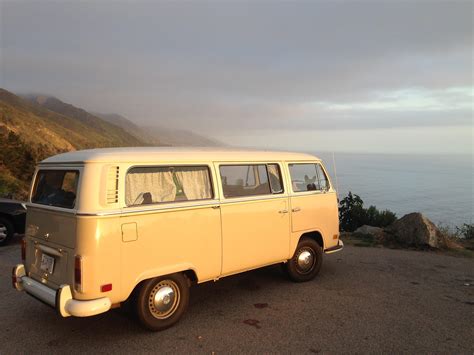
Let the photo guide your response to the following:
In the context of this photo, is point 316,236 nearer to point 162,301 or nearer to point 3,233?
point 162,301

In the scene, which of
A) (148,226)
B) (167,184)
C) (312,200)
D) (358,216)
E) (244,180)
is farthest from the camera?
(358,216)

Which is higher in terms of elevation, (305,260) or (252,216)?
(252,216)

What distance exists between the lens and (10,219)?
9430 mm

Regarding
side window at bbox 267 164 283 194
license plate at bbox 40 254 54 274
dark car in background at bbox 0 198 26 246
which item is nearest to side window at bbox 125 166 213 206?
license plate at bbox 40 254 54 274

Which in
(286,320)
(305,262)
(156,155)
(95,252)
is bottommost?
(286,320)

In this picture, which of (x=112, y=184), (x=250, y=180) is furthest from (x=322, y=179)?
(x=112, y=184)

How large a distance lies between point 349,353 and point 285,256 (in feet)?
7.08

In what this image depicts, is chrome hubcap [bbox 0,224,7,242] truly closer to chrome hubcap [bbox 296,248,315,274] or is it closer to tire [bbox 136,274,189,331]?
tire [bbox 136,274,189,331]

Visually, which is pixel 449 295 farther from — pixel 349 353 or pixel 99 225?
pixel 99 225

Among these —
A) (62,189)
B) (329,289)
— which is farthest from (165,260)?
(329,289)

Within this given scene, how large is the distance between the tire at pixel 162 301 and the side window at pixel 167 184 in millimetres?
1002

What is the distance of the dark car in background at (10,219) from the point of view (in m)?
9.29

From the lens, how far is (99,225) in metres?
3.90

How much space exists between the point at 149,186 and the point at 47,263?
1.56 meters
